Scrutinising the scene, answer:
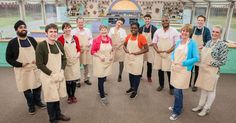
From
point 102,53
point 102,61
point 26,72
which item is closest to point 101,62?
point 102,61

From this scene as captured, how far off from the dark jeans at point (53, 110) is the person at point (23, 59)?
18.9 inches

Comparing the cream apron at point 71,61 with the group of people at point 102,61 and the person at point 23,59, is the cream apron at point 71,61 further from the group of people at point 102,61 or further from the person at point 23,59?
the person at point 23,59

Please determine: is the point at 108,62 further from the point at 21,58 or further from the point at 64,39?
the point at 21,58

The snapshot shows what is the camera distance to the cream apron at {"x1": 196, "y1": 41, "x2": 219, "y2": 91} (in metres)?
2.63

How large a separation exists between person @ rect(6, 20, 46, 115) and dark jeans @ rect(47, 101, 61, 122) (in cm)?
48

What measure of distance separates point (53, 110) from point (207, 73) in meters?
2.20

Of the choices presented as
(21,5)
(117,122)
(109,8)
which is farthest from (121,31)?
(109,8)

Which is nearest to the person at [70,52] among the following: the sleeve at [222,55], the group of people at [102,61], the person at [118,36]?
the group of people at [102,61]

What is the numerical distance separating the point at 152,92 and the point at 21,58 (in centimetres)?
237

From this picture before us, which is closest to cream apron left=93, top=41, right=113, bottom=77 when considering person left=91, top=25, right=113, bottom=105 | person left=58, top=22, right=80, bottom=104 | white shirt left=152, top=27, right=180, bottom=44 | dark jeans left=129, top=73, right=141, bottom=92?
person left=91, top=25, right=113, bottom=105

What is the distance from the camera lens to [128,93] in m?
3.63

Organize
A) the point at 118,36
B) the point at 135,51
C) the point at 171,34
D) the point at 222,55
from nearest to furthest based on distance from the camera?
the point at 222,55, the point at 135,51, the point at 171,34, the point at 118,36

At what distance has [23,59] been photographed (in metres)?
2.61

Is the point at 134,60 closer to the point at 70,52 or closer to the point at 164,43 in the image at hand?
the point at 164,43
